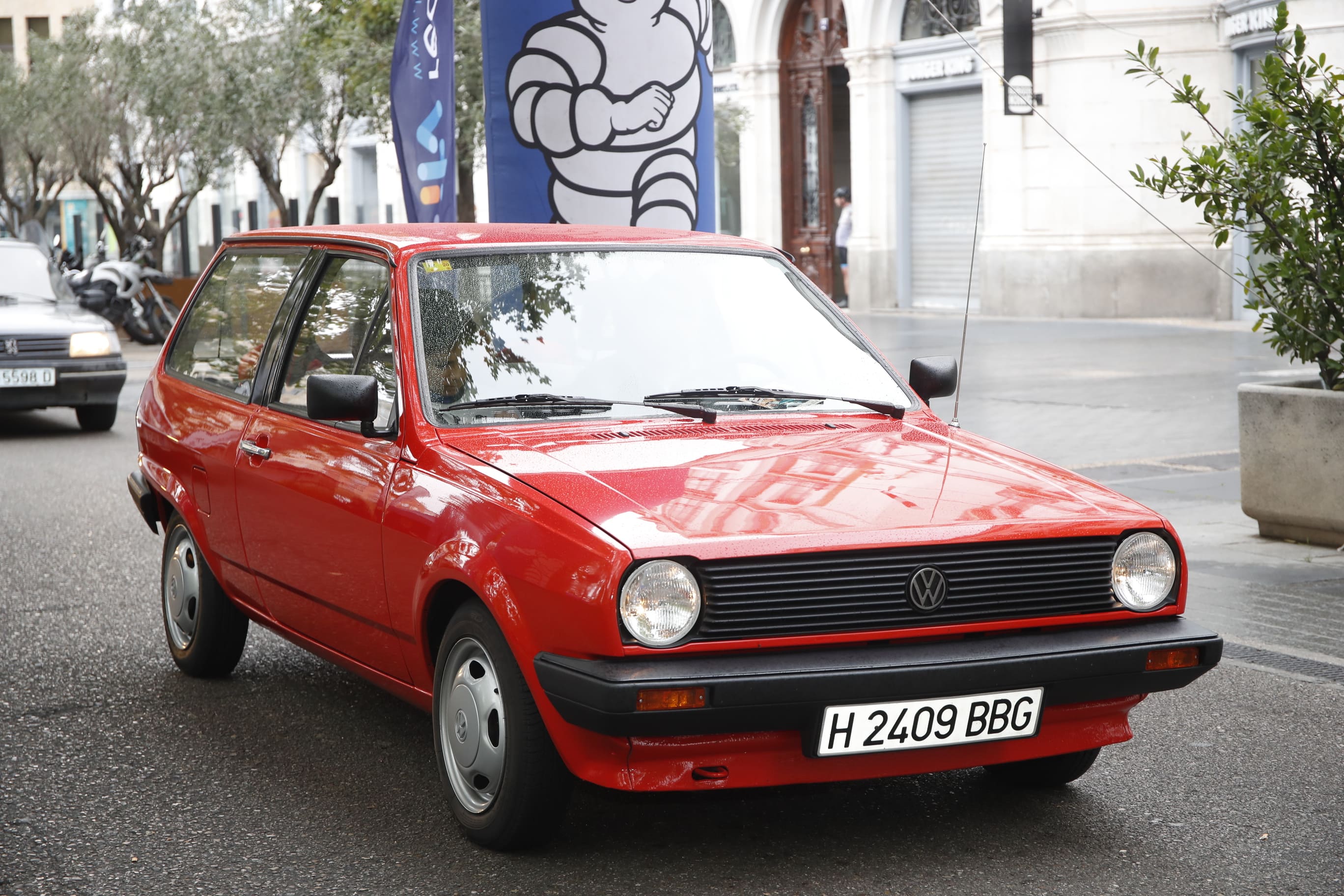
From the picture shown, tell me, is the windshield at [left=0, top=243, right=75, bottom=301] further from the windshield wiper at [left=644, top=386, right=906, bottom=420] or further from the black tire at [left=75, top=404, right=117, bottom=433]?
the windshield wiper at [left=644, top=386, right=906, bottom=420]

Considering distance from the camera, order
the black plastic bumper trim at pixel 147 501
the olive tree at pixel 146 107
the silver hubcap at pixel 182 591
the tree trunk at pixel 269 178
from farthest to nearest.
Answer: the olive tree at pixel 146 107, the tree trunk at pixel 269 178, the black plastic bumper trim at pixel 147 501, the silver hubcap at pixel 182 591

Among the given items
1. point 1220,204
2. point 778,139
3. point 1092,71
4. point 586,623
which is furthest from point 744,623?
point 778,139

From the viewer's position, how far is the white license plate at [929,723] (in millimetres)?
3746

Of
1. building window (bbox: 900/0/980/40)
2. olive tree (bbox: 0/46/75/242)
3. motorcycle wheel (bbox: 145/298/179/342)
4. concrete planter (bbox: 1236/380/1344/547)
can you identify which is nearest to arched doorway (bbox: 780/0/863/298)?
building window (bbox: 900/0/980/40)

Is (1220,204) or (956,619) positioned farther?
(1220,204)

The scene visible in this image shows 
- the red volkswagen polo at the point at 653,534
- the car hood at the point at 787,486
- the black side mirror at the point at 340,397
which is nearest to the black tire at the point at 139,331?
the red volkswagen polo at the point at 653,534

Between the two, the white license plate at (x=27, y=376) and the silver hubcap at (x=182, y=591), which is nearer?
the silver hubcap at (x=182, y=591)

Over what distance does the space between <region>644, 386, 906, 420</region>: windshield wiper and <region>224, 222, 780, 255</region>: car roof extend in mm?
513

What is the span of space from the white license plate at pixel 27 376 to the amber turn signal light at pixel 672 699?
1170 centimetres

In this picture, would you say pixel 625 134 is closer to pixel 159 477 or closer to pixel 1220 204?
pixel 1220 204

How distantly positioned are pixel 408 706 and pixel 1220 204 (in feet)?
14.9

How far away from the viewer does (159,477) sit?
6090mm

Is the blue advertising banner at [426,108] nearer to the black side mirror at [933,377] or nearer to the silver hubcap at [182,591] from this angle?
the silver hubcap at [182,591]

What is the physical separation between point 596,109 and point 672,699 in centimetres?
688
